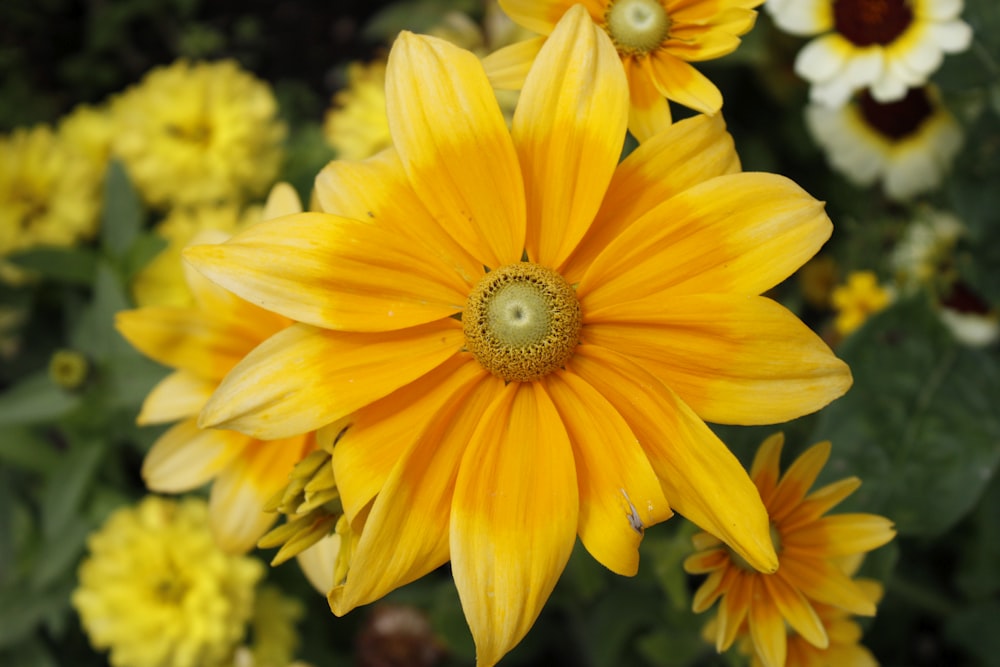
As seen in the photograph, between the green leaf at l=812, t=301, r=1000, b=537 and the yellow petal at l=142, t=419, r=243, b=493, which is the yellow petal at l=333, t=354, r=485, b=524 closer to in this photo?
the yellow petal at l=142, t=419, r=243, b=493

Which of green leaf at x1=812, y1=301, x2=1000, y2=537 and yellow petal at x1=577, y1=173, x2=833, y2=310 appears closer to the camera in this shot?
yellow petal at x1=577, y1=173, x2=833, y2=310

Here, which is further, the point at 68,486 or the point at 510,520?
the point at 68,486

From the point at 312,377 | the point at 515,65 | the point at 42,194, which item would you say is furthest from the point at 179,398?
the point at 42,194

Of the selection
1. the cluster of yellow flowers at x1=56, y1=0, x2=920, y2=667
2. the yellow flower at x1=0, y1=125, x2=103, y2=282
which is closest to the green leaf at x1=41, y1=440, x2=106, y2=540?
the yellow flower at x1=0, y1=125, x2=103, y2=282

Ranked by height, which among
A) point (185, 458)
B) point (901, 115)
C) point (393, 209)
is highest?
point (393, 209)

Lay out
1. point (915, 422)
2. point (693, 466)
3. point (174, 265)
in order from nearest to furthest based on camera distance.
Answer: point (693, 466) → point (915, 422) → point (174, 265)

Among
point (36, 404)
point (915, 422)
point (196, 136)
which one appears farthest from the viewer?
point (196, 136)

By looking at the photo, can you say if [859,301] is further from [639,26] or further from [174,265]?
[174,265]
